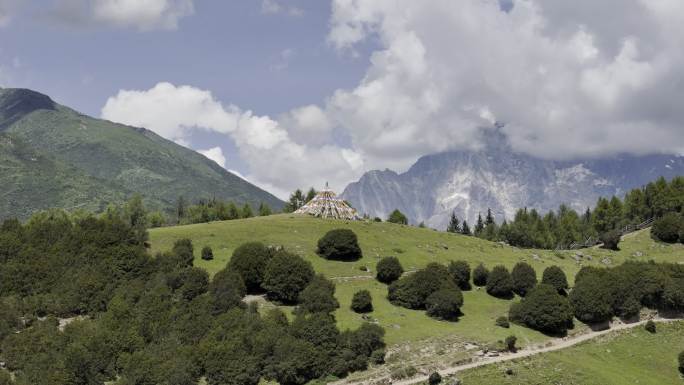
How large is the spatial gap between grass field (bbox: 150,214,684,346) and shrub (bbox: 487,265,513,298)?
1533 millimetres

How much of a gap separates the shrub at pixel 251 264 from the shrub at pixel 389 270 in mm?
20305

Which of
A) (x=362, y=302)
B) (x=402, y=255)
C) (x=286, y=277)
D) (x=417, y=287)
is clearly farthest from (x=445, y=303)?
(x=402, y=255)

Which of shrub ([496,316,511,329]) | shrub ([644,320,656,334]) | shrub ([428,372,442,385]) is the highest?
shrub ([644,320,656,334])

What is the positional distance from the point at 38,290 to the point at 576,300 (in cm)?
8978

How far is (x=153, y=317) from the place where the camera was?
286 feet

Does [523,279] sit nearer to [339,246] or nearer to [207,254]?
[339,246]

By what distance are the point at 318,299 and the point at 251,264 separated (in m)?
16.2

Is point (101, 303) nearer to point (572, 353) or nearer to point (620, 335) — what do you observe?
point (572, 353)

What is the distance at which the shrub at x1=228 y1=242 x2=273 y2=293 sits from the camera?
9931 centimetres

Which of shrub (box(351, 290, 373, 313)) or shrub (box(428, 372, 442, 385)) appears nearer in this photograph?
shrub (box(428, 372, 442, 385))

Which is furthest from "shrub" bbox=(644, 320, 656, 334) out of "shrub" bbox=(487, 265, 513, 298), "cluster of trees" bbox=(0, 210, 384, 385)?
"cluster of trees" bbox=(0, 210, 384, 385)

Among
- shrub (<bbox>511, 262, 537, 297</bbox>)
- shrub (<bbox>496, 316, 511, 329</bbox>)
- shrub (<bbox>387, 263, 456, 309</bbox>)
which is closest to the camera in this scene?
shrub (<bbox>496, 316, 511, 329</bbox>)

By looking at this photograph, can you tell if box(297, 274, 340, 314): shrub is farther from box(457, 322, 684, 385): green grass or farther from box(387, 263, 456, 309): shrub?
box(457, 322, 684, 385): green grass

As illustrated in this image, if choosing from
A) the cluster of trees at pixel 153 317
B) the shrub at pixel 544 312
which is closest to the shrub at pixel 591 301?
the shrub at pixel 544 312
